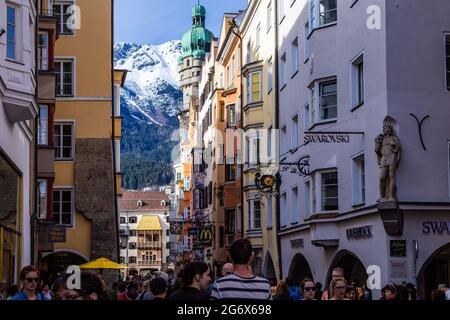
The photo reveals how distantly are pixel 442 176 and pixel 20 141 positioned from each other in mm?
11234

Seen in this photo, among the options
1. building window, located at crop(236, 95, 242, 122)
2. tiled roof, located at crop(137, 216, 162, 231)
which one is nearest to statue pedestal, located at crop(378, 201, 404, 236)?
building window, located at crop(236, 95, 242, 122)

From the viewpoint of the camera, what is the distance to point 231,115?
5525 centimetres

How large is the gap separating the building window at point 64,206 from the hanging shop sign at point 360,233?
60.4 feet

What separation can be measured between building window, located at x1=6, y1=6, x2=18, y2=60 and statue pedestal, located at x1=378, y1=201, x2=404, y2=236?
32.4ft

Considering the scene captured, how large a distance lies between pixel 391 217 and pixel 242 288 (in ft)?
54.5

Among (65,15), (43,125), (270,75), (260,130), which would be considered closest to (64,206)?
(43,125)

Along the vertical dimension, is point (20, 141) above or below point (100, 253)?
above

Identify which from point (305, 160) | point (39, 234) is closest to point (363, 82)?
point (305, 160)

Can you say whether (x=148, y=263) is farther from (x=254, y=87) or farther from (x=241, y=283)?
(x=241, y=283)

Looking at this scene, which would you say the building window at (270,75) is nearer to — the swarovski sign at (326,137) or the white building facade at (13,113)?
the swarovski sign at (326,137)

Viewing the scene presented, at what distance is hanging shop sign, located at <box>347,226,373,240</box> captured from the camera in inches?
1000

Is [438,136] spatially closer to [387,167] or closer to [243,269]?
[387,167]
